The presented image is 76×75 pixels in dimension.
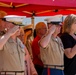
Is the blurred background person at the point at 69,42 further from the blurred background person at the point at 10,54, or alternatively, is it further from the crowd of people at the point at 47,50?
the blurred background person at the point at 10,54

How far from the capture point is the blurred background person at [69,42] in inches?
111

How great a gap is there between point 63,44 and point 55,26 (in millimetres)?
242

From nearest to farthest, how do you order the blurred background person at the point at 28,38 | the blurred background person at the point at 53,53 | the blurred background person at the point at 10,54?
the blurred background person at the point at 10,54 < the blurred background person at the point at 53,53 < the blurred background person at the point at 28,38

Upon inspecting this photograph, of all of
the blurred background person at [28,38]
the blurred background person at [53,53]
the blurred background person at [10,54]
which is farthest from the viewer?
the blurred background person at [28,38]

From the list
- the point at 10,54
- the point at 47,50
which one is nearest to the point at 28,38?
the point at 47,50

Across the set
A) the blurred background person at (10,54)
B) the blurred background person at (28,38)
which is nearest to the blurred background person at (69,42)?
the blurred background person at (10,54)

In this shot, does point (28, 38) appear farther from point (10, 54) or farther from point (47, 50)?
point (10, 54)

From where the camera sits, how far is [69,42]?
282 cm

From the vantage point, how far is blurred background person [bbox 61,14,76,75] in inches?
111

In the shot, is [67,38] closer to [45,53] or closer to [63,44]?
[63,44]

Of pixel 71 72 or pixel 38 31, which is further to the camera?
pixel 38 31

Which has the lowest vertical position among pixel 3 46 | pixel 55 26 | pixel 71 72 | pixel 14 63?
pixel 71 72

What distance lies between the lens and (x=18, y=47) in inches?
99.8

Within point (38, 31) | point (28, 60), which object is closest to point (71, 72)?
point (28, 60)
